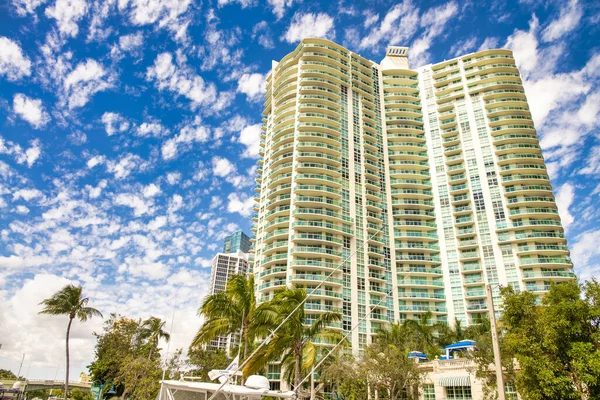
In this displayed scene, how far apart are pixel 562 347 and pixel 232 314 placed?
19352mm

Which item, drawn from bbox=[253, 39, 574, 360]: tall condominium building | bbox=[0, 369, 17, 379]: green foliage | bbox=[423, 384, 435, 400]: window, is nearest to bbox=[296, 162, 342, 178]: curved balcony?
bbox=[253, 39, 574, 360]: tall condominium building

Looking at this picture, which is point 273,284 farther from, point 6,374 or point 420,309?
point 6,374

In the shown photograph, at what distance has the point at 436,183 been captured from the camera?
280 ft

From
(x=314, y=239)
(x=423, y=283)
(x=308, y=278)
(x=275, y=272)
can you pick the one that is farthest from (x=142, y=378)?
(x=423, y=283)

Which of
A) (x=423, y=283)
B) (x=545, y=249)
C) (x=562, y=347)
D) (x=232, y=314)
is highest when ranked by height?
(x=545, y=249)

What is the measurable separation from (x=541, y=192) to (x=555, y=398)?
61.5 meters

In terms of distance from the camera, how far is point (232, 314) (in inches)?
1019

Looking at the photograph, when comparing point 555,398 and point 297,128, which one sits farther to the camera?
point 297,128

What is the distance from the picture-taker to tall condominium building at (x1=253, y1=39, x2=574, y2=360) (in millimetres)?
69812

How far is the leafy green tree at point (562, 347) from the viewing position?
22453mm

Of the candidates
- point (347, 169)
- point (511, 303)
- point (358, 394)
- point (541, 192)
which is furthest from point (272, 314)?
point (541, 192)

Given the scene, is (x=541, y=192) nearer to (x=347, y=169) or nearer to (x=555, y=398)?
(x=347, y=169)

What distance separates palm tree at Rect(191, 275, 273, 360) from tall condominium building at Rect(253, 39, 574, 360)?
37.9 m

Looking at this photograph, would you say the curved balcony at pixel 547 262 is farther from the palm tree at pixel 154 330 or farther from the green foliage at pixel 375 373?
the palm tree at pixel 154 330
